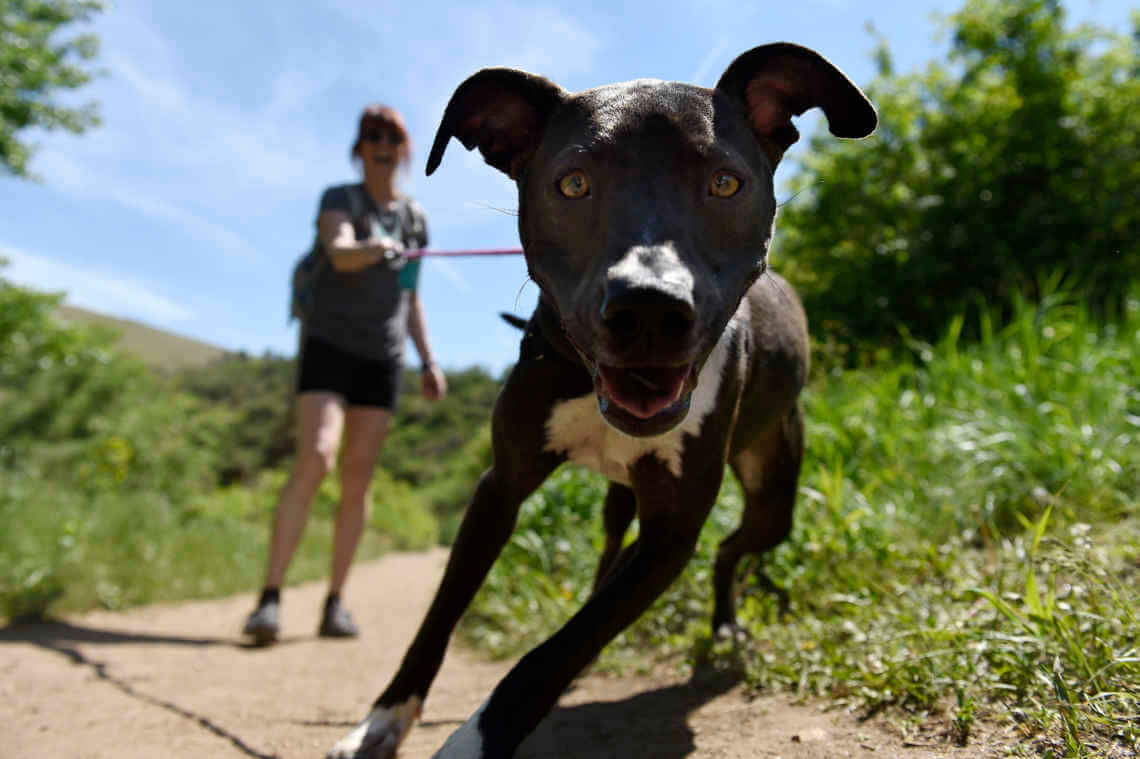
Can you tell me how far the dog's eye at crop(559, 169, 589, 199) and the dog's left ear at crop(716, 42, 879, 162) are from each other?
496mm

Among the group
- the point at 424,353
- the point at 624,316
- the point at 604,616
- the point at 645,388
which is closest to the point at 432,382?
the point at 424,353

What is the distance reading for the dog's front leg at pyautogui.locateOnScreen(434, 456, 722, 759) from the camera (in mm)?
1836

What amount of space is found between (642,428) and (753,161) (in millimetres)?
714

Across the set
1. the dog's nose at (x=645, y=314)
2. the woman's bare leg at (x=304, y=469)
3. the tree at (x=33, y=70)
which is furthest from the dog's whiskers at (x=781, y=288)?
the tree at (x=33, y=70)

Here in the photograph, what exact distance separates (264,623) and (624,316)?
12.0 feet

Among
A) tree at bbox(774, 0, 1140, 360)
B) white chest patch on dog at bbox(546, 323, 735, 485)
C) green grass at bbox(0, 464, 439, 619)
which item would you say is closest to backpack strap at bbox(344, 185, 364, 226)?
white chest patch on dog at bbox(546, 323, 735, 485)

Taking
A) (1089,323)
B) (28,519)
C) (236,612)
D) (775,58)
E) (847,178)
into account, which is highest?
(847,178)

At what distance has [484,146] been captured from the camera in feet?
7.36

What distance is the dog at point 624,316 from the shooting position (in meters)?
1.72

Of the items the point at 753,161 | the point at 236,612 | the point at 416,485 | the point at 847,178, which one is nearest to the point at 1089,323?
the point at 847,178

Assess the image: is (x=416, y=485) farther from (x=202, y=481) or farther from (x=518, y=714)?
(x=518, y=714)

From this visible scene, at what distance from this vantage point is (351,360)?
476 centimetres

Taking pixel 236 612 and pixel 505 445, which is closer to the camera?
pixel 505 445

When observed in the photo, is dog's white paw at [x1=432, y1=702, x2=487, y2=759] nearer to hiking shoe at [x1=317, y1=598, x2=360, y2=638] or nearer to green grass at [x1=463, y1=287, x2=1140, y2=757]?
green grass at [x1=463, y1=287, x2=1140, y2=757]
